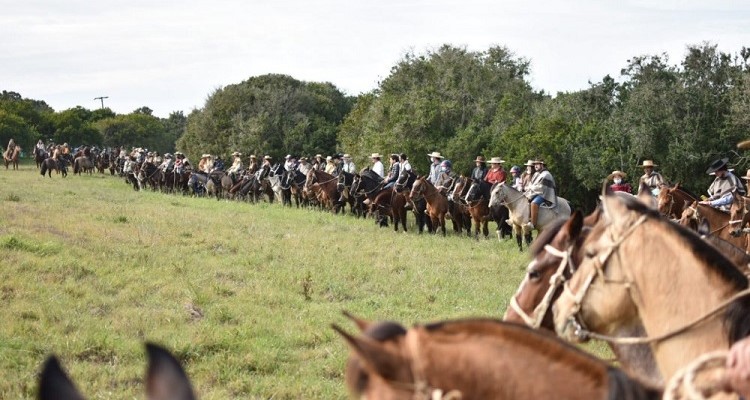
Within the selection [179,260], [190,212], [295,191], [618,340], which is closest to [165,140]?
[295,191]

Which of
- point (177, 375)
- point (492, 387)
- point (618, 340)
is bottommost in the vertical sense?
point (618, 340)

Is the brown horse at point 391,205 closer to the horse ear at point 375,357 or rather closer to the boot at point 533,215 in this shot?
the boot at point 533,215

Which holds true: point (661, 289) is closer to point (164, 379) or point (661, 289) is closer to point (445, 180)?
point (164, 379)

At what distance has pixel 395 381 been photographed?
2.12 metres

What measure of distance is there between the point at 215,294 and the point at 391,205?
12.6 metres

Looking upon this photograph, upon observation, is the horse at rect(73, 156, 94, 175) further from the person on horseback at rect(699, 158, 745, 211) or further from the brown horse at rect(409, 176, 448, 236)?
the person on horseback at rect(699, 158, 745, 211)

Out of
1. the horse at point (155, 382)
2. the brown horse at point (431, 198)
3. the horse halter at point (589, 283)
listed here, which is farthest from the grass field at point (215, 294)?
the horse at point (155, 382)

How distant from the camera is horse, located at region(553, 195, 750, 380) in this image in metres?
3.51

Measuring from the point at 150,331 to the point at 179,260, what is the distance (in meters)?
4.74

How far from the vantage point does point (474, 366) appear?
2.25 metres

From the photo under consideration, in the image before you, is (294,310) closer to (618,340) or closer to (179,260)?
(179,260)

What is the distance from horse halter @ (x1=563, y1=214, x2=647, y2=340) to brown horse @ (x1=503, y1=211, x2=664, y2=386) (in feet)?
0.75

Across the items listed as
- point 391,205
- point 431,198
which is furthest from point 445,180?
point 391,205

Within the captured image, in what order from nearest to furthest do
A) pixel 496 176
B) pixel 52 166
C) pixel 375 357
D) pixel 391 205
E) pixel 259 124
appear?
1. pixel 375 357
2. pixel 391 205
3. pixel 496 176
4. pixel 52 166
5. pixel 259 124
